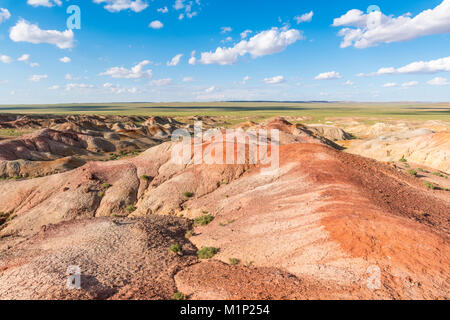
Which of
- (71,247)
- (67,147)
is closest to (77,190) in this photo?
(71,247)

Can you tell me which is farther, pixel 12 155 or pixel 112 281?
pixel 12 155

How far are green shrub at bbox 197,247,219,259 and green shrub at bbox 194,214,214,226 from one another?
13.4ft

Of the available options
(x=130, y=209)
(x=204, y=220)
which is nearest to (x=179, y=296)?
(x=204, y=220)

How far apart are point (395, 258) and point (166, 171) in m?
22.9

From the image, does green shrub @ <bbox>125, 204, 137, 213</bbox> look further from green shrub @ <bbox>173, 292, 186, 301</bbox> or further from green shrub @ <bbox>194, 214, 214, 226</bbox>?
green shrub @ <bbox>173, 292, 186, 301</bbox>

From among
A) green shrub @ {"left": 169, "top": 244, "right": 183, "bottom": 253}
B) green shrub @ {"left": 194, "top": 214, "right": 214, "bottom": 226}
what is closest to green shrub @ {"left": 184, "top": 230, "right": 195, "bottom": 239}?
green shrub @ {"left": 194, "top": 214, "right": 214, "bottom": 226}

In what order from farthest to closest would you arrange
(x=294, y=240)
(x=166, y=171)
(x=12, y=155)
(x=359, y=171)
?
(x=12, y=155) → (x=166, y=171) → (x=359, y=171) → (x=294, y=240)

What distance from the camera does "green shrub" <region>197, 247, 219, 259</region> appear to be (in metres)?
16.3

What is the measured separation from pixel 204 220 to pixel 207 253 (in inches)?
189

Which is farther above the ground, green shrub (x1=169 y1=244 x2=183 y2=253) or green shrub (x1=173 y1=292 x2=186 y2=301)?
green shrub (x1=173 y1=292 x2=186 y2=301)

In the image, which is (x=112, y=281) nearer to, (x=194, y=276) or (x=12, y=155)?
(x=194, y=276)

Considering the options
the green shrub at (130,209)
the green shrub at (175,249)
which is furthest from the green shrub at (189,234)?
the green shrub at (130,209)

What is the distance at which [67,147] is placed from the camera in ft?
194

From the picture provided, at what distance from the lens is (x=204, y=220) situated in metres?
21.1
